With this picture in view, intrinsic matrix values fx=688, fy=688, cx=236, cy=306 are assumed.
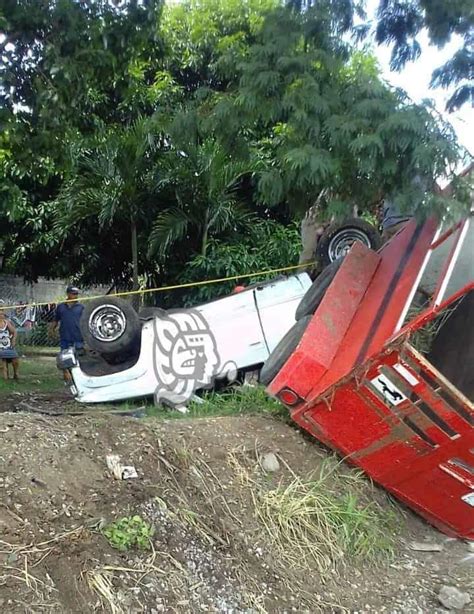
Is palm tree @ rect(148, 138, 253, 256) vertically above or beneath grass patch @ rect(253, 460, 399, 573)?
above

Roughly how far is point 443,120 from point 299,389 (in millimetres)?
2065

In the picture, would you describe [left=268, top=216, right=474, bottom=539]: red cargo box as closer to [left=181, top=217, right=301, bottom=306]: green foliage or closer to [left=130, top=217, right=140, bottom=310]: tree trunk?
[left=181, top=217, right=301, bottom=306]: green foliage

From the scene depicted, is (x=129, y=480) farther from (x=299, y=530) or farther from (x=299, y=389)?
(x=299, y=389)

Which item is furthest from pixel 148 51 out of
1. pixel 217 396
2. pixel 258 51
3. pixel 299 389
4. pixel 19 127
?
pixel 299 389

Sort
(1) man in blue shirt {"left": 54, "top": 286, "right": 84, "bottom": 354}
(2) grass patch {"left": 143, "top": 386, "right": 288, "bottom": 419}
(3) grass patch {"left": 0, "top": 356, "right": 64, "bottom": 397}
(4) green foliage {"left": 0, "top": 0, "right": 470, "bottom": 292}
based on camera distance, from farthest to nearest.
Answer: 1. (1) man in blue shirt {"left": 54, "top": 286, "right": 84, "bottom": 354}
2. (3) grass patch {"left": 0, "top": 356, "right": 64, "bottom": 397}
3. (2) grass patch {"left": 143, "top": 386, "right": 288, "bottom": 419}
4. (4) green foliage {"left": 0, "top": 0, "right": 470, "bottom": 292}

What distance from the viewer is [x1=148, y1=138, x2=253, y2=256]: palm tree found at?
963 cm

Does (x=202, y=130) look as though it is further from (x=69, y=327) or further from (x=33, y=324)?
(x=33, y=324)

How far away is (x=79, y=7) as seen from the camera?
589 cm

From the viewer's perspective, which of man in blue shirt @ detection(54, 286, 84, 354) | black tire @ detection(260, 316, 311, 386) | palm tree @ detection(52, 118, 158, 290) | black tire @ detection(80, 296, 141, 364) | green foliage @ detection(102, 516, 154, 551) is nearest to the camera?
green foliage @ detection(102, 516, 154, 551)

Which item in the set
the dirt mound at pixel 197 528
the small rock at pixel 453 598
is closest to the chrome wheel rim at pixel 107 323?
the dirt mound at pixel 197 528

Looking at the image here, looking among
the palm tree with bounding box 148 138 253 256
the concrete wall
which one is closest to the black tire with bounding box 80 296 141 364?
the palm tree with bounding box 148 138 253 256

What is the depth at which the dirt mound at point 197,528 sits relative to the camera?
3.29 m

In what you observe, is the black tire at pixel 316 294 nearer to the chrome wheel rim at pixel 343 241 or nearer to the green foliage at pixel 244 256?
the chrome wheel rim at pixel 343 241

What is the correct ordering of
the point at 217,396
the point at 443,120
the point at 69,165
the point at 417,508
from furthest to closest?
the point at 69,165 < the point at 217,396 < the point at 417,508 < the point at 443,120
